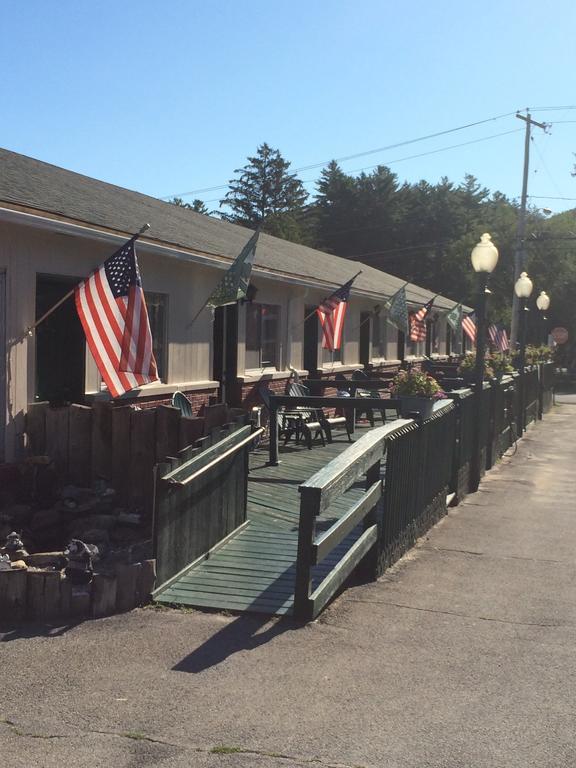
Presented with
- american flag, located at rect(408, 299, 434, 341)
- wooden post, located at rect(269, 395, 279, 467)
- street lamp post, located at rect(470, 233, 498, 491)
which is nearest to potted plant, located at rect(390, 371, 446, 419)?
street lamp post, located at rect(470, 233, 498, 491)

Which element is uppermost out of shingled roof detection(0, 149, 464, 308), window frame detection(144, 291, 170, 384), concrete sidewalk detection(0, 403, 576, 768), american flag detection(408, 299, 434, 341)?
shingled roof detection(0, 149, 464, 308)

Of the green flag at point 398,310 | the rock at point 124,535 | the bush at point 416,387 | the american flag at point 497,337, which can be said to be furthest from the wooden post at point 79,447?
the american flag at point 497,337

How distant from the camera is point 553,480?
12367 mm

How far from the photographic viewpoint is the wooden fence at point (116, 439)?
7906 mm

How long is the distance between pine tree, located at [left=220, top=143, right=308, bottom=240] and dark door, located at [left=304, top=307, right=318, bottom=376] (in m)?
60.7

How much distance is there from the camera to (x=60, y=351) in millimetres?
9273

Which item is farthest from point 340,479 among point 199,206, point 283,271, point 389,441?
point 199,206

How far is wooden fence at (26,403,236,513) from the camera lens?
25.9 ft

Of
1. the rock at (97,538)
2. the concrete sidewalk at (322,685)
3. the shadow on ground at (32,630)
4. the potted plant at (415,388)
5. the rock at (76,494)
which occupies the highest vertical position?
the potted plant at (415,388)

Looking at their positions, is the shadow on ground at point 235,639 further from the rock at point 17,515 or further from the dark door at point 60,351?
the dark door at point 60,351

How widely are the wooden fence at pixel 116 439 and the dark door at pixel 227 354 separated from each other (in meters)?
4.47

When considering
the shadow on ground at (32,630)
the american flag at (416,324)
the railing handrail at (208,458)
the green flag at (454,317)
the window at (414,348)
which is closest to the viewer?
the shadow on ground at (32,630)

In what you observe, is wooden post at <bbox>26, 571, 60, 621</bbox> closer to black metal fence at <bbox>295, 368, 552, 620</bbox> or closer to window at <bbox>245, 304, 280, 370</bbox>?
black metal fence at <bbox>295, 368, 552, 620</bbox>

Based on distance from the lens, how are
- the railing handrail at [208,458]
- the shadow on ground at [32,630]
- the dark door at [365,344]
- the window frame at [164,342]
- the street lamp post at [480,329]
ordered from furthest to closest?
the dark door at [365,344] → the window frame at [164,342] → the street lamp post at [480,329] → the railing handrail at [208,458] → the shadow on ground at [32,630]
